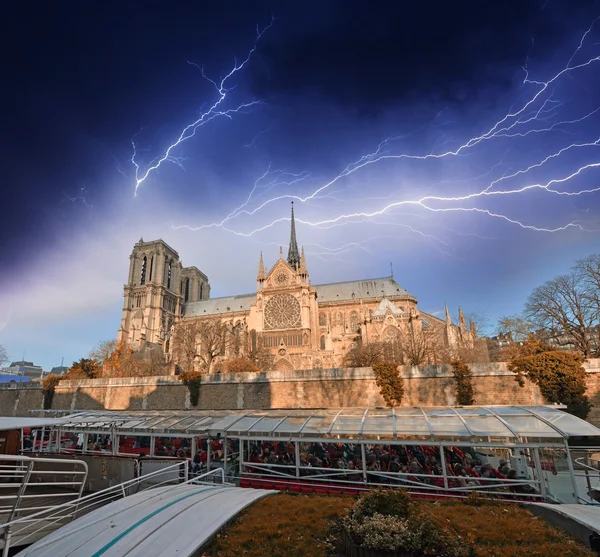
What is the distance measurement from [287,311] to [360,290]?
2150 centimetres

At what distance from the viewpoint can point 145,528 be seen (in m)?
6.03

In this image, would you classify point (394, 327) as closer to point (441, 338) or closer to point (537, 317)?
point (441, 338)

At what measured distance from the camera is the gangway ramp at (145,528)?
540 centimetres

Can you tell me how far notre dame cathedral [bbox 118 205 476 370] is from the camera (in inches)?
2158

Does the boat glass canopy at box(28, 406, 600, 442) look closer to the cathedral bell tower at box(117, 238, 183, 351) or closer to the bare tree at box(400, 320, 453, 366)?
the bare tree at box(400, 320, 453, 366)

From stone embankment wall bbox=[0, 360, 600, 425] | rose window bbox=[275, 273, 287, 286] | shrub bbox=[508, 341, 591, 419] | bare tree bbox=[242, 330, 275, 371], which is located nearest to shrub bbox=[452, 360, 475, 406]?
stone embankment wall bbox=[0, 360, 600, 425]

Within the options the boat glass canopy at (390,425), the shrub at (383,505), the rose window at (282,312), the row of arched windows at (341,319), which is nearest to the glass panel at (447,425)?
the boat glass canopy at (390,425)

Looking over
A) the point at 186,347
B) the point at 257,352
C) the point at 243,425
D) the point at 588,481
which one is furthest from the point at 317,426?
the point at 186,347

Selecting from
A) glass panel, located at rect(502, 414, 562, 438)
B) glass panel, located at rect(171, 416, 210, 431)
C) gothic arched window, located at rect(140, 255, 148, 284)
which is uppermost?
gothic arched window, located at rect(140, 255, 148, 284)

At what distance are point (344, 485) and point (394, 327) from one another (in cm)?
4183

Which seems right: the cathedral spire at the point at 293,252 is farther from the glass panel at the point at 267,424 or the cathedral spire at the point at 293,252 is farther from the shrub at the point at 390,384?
the glass panel at the point at 267,424

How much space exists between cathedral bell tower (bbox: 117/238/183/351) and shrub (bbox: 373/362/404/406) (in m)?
63.7

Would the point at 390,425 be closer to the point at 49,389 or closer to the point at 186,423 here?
the point at 186,423

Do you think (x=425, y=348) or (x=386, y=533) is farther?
(x=425, y=348)
